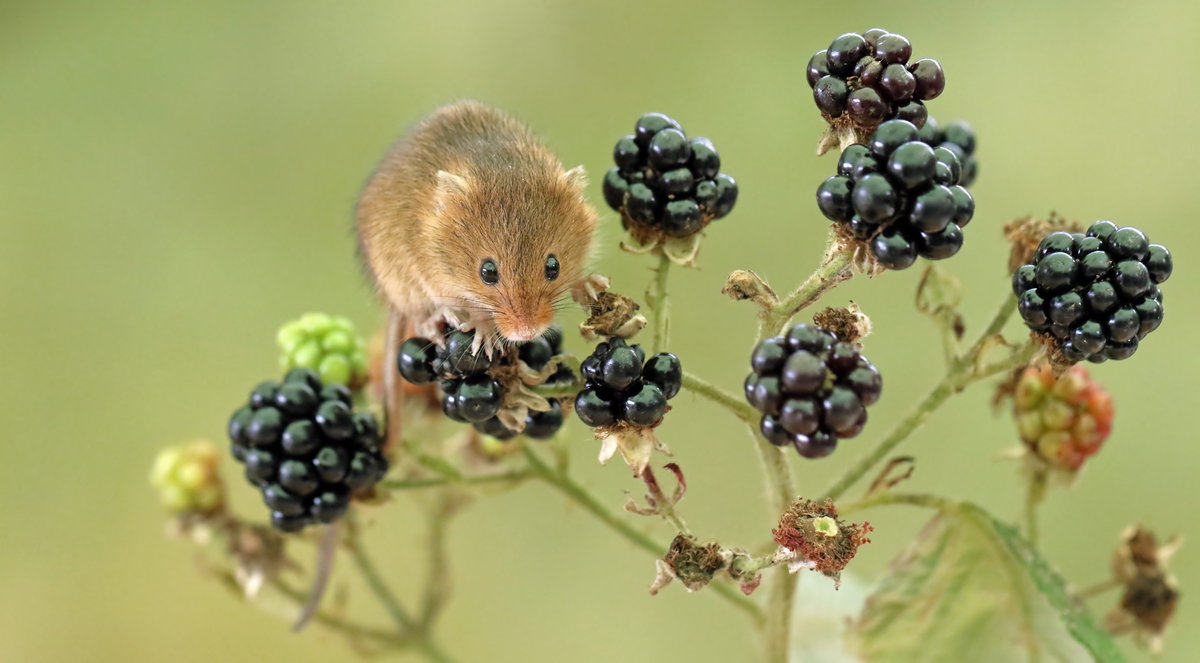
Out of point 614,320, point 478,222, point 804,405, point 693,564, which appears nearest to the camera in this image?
point 804,405

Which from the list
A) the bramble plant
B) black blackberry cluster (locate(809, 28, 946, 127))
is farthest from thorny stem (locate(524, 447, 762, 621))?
black blackberry cluster (locate(809, 28, 946, 127))

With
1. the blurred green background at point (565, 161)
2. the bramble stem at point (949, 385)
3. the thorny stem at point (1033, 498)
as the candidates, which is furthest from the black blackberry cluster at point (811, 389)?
the blurred green background at point (565, 161)

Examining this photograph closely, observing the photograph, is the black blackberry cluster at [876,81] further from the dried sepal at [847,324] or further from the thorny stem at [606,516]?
the thorny stem at [606,516]

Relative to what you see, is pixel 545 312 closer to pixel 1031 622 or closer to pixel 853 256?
pixel 853 256

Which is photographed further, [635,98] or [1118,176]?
[635,98]

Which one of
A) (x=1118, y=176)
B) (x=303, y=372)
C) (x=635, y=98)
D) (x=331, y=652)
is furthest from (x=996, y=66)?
(x=331, y=652)

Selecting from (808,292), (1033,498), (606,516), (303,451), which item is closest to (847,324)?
(808,292)

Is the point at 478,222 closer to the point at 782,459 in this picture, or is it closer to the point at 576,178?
the point at 576,178
